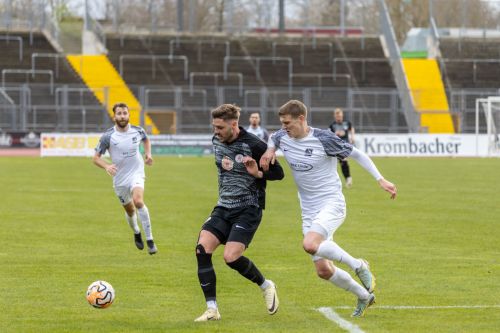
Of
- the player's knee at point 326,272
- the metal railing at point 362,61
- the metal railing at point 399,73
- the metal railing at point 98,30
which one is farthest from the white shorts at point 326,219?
the metal railing at point 98,30

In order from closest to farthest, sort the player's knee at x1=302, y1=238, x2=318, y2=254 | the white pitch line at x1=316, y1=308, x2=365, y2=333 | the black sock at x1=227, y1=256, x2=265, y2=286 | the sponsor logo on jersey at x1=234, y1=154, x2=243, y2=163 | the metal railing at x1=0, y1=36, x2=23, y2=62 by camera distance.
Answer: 1. the white pitch line at x1=316, y1=308, x2=365, y2=333
2. the player's knee at x1=302, y1=238, x2=318, y2=254
3. the black sock at x1=227, y1=256, x2=265, y2=286
4. the sponsor logo on jersey at x1=234, y1=154, x2=243, y2=163
5. the metal railing at x1=0, y1=36, x2=23, y2=62

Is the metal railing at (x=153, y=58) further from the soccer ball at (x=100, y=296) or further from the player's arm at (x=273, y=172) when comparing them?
the player's arm at (x=273, y=172)

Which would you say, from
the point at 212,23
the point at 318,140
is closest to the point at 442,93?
the point at 212,23

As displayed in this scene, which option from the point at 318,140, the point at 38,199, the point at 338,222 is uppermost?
the point at 318,140

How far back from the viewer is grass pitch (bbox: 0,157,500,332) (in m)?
9.51

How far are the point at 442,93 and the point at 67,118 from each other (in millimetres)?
19756

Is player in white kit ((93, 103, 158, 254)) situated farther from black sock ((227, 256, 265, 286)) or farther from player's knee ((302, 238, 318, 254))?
player's knee ((302, 238, 318, 254))

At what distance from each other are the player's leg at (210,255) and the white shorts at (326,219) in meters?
0.76

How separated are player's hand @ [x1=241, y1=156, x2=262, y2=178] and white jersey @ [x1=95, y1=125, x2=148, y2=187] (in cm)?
663

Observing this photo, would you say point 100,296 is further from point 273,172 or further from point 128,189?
point 128,189

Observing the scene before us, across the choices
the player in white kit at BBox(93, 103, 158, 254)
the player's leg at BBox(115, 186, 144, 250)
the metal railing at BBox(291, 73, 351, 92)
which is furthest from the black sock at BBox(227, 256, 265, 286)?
the metal railing at BBox(291, 73, 351, 92)

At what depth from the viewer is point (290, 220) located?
19.4 m

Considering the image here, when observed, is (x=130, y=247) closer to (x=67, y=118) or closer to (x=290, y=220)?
(x=290, y=220)

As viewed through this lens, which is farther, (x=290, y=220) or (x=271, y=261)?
(x=290, y=220)
